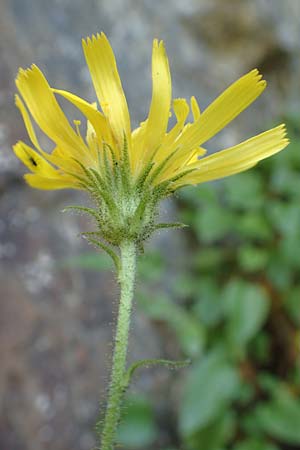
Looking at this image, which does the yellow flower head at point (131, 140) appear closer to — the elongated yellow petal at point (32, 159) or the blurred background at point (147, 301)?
the elongated yellow petal at point (32, 159)

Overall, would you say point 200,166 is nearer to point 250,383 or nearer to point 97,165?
point 97,165

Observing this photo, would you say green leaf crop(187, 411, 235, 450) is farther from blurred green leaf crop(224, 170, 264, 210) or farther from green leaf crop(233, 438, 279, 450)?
blurred green leaf crop(224, 170, 264, 210)

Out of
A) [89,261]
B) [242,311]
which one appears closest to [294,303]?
[242,311]

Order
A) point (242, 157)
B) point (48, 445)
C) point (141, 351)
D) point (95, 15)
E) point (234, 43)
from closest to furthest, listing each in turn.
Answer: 1. point (242, 157)
2. point (48, 445)
3. point (141, 351)
4. point (95, 15)
5. point (234, 43)

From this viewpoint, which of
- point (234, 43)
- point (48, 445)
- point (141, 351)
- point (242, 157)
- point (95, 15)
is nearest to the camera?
point (242, 157)

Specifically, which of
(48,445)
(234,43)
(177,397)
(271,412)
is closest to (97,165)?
(48,445)
